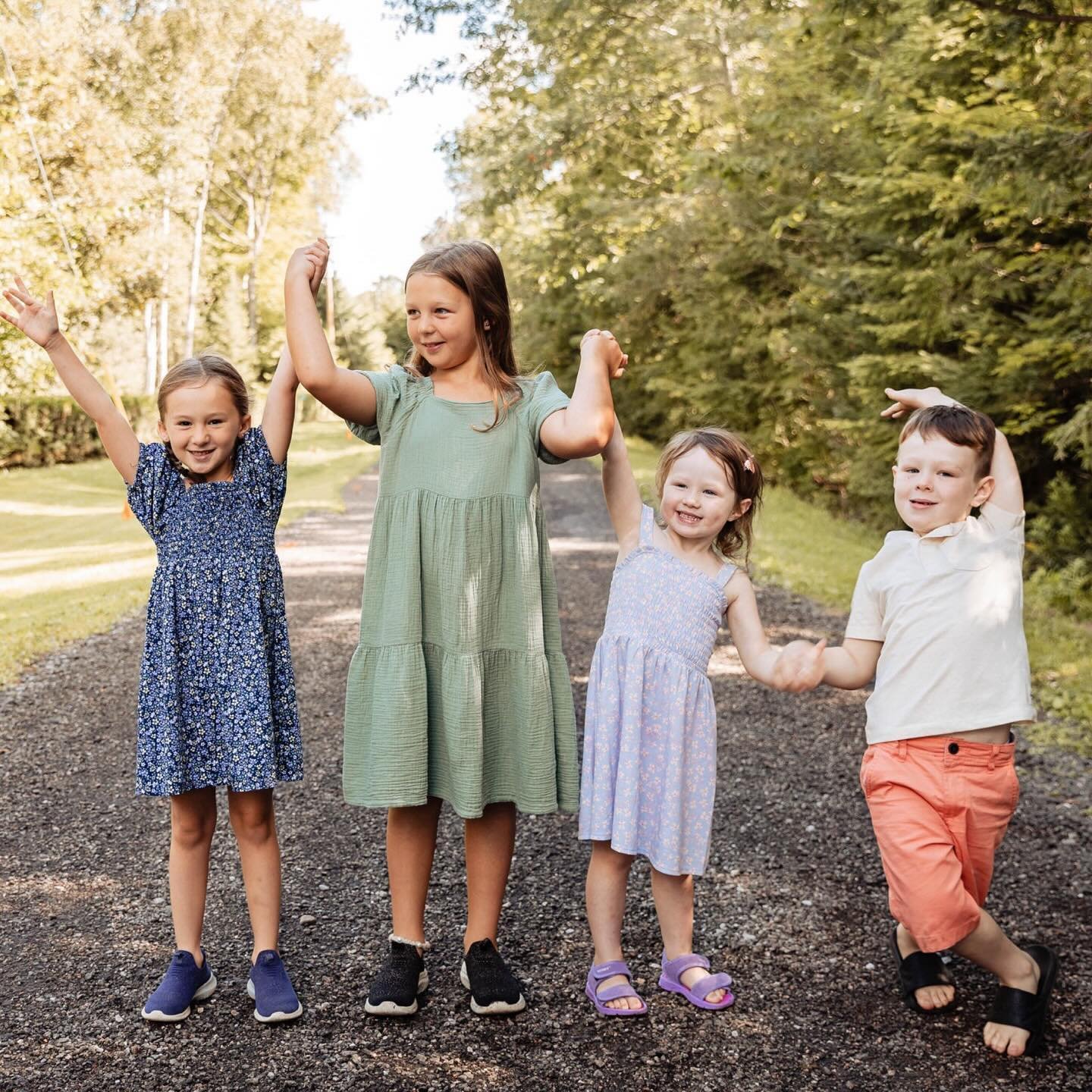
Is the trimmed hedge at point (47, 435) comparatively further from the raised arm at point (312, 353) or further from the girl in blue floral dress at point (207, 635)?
the raised arm at point (312, 353)

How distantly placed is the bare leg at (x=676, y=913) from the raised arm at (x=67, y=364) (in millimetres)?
1710

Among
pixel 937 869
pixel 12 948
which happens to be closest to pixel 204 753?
pixel 12 948

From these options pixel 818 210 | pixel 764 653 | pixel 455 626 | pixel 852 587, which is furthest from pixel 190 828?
pixel 818 210

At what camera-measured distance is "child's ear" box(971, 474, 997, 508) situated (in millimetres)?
2797

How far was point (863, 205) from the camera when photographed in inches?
418

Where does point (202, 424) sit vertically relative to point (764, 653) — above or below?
above

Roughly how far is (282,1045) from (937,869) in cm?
156

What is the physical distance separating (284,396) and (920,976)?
215cm

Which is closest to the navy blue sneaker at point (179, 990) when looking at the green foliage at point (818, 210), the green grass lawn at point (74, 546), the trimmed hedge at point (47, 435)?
the green foliage at point (818, 210)

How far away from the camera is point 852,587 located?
30.0ft

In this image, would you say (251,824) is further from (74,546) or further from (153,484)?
(74,546)

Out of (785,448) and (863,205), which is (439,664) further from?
(785,448)

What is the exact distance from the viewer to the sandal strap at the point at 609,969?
2.85 meters

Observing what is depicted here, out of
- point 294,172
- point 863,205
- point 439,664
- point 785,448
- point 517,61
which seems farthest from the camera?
point 294,172
